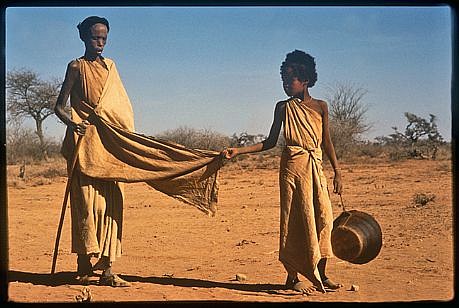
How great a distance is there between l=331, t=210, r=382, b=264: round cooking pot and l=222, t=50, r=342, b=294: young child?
8 centimetres

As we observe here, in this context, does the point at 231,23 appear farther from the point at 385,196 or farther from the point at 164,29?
the point at 385,196

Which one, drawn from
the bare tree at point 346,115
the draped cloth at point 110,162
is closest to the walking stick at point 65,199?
the draped cloth at point 110,162

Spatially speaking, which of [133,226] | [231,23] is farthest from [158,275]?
[231,23]

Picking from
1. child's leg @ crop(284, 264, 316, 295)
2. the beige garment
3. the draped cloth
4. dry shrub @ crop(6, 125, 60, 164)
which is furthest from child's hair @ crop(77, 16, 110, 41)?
child's leg @ crop(284, 264, 316, 295)

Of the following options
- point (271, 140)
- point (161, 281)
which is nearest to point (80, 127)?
point (161, 281)

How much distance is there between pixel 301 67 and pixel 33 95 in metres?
2.71

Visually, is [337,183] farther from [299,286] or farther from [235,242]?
[235,242]

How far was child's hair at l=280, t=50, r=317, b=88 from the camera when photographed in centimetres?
823

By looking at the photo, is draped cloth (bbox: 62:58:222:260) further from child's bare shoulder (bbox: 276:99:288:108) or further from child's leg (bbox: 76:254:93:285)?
child's bare shoulder (bbox: 276:99:288:108)

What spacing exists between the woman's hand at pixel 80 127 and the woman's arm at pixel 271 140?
1386 millimetres

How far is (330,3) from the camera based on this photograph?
8336 mm

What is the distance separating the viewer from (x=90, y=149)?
8211 mm

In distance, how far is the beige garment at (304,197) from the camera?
8.05 m

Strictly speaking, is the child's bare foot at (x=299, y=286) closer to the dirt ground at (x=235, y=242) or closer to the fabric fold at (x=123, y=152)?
the dirt ground at (x=235, y=242)
